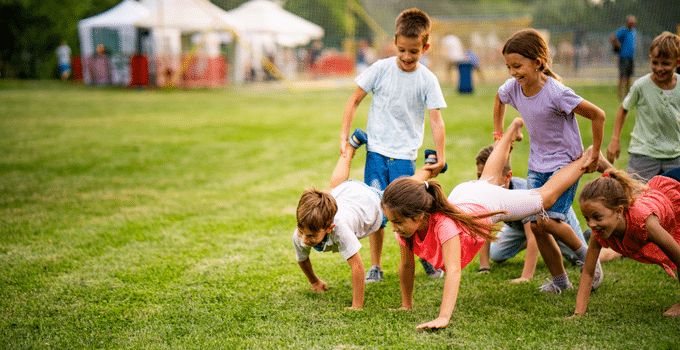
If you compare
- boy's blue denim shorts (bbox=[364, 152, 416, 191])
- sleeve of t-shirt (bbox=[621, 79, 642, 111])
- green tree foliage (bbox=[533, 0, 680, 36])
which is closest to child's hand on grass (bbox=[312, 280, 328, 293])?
boy's blue denim shorts (bbox=[364, 152, 416, 191])

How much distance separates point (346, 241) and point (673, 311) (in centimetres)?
203

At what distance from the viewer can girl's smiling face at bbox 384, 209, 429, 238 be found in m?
2.91

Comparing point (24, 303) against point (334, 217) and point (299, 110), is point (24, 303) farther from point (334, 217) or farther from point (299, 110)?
point (299, 110)

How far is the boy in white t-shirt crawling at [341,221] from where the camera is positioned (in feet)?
10.5

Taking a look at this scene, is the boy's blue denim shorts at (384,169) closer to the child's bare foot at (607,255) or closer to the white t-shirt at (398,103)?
the white t-shirt at (398,103)

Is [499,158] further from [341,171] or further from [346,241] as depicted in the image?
[346,241]

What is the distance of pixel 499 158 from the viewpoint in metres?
3.66

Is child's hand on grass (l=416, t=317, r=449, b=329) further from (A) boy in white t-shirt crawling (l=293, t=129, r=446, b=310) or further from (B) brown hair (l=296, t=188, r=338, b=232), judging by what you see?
(B) brown hair (l=296, t=188, r=338, b=232)

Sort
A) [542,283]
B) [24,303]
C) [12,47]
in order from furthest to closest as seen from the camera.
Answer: [12,47] → [542,283] → [24,303]

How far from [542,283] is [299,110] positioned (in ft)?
38.2

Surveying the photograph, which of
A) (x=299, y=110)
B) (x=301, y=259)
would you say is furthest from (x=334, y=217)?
(x=299, y=110)

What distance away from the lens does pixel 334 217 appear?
331cm

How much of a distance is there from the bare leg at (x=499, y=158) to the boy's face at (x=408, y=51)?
859 millimetres

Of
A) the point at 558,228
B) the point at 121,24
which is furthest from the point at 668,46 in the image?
the point at 121,24
